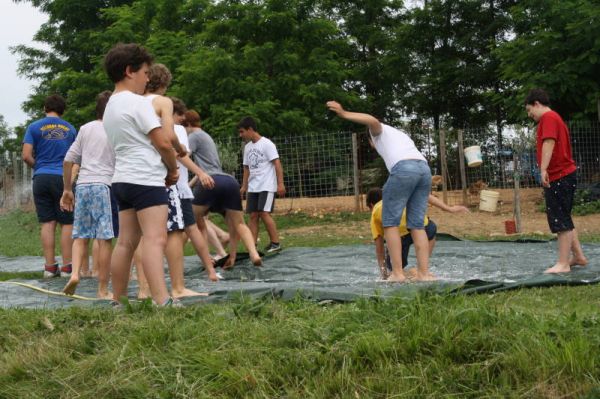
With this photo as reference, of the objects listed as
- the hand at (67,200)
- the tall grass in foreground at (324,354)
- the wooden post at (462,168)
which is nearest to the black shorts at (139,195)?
the tall grass in foreground at (324,354)

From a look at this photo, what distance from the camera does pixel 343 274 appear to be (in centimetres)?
788

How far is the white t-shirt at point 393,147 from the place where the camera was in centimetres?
686

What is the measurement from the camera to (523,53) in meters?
19.0

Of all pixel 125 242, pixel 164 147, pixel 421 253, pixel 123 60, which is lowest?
pixel 421 253

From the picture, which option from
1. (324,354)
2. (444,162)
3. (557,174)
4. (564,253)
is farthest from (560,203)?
(444,162)

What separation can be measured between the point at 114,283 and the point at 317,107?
22.3m

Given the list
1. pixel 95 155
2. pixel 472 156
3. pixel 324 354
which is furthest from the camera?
pixel 472 156

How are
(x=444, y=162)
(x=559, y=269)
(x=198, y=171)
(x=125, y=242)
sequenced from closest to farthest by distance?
(x=125, y=242) → (x=559, y=269) → (x=198, y=171) → (x=444, y=162)

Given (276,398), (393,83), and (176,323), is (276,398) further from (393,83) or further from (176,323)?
(393,83)

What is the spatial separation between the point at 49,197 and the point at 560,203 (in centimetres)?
519

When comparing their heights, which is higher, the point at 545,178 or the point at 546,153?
the point at 546,153

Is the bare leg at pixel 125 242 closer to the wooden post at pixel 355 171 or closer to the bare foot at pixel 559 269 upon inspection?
the bare foot at pixel 559 269

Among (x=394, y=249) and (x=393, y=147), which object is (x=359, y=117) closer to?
(x=393, y=147)

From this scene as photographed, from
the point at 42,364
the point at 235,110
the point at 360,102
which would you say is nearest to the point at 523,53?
the point at 235,110
